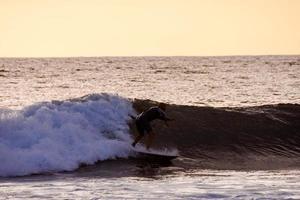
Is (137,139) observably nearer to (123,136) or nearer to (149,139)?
(149,139)

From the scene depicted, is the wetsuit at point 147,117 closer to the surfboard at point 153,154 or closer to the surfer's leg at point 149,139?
the surfer's leg at point 149,139

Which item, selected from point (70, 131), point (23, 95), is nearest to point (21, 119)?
point (70, 131)

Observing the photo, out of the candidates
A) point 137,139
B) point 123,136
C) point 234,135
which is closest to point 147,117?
point 137,139

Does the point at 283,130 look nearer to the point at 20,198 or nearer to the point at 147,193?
the point at 147,193

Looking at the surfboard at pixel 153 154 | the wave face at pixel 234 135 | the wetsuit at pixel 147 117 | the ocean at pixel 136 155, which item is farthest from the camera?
the wave face at pixel 234 135

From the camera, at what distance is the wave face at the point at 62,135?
1648 cm

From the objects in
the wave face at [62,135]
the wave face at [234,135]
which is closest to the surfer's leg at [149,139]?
the wave face at [62,135]

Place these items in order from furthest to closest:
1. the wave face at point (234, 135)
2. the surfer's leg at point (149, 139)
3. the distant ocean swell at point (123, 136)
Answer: the wave face at point (234, 135) → the surfer's leg at point (149, 139) → the distant ocean swell at point (123, 136)

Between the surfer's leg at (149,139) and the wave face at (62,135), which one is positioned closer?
the wave face at (62,135)

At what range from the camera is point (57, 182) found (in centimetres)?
1445

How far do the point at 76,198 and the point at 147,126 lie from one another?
572cm

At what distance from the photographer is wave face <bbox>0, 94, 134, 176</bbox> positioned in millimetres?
16484

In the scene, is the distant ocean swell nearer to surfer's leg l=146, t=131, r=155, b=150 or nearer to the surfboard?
the surfboard

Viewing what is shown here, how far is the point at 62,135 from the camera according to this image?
Result: 18.1 metres
